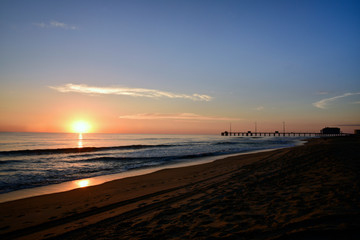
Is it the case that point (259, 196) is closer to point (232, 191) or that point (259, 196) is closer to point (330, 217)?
point (232, 191)

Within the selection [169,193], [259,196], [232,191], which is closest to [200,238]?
[259,196]

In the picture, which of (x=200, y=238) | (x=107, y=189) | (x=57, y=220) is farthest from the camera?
(x=107, y=189)

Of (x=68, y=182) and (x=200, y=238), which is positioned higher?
(x=200, y=238)

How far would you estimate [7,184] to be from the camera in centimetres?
1122

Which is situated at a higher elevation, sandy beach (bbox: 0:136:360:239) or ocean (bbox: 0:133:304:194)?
sandy beach (bbox: 0:136:360:239)

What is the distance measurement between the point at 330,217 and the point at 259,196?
88.3 inches

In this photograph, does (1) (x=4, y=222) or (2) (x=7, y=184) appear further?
(2) (x=7, y=184)

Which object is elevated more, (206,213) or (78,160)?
(206,213)

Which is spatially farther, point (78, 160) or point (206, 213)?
point (78, 160)

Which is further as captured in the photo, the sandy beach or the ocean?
the ocean

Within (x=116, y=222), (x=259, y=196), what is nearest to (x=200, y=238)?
(x=116, y=222)

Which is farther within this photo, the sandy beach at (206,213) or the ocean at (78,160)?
the ocean at (78,160)

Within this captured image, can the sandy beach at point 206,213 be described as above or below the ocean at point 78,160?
above

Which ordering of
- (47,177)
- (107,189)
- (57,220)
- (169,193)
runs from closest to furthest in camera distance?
1. (57,220)
2. (169,193)
3. (107,189)
4. (47,177)
